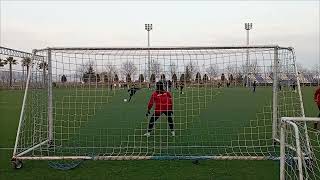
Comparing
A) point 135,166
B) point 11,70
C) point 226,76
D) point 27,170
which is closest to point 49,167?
point 27,170

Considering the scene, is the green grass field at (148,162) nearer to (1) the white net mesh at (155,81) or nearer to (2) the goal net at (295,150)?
(1) the white net mesh at (155,81)

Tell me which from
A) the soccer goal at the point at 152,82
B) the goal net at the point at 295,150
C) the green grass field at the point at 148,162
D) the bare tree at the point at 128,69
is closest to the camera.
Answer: the goal net at the point at 295,150

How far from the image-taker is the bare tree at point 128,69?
10242mm

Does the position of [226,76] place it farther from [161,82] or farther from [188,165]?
[188,165]

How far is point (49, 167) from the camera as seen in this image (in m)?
8.57

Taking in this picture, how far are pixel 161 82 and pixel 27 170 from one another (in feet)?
14.2

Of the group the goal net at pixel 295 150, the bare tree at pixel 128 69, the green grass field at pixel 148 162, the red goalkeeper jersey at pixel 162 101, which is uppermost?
the bare tree at pixel 128 69

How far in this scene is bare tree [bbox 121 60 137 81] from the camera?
10.2 meters

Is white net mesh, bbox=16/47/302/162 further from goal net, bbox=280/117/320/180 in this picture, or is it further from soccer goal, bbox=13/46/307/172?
goal net, bbox=280/117/320/180

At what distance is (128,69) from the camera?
1063 centimetres

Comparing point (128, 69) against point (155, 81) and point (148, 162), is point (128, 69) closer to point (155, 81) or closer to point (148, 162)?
point (155, 81)

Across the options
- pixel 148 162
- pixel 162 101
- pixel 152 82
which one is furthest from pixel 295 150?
pixel 162 101

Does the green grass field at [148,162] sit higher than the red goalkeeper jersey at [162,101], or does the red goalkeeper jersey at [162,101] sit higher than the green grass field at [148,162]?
the red goalkeeper jersey at [162,101]

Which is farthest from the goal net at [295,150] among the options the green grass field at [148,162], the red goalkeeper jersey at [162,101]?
the red goalkeeper jersey at [162,101]
